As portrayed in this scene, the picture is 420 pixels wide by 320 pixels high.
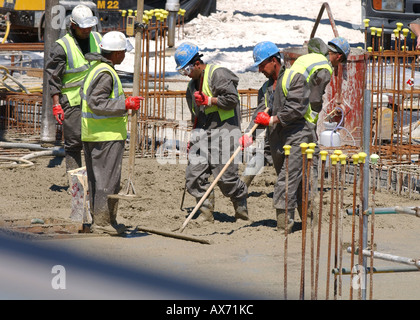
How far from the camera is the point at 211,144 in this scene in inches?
331

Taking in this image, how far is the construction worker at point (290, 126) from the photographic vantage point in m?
7.75

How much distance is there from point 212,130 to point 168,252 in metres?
1.61

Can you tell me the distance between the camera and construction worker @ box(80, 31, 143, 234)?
295 inches

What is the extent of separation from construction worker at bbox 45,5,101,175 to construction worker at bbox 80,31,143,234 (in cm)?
172

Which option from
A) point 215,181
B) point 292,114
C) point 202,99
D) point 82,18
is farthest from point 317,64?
point 82,18

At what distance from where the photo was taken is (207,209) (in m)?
8.48

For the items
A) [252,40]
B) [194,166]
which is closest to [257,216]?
[194,166]

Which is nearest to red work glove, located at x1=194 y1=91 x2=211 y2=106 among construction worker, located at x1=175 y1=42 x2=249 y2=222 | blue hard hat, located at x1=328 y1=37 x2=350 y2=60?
construction worker, located at x1=175 y1=42 x2=249 y2=222

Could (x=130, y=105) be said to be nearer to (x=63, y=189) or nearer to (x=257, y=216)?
(x=257, y=216)

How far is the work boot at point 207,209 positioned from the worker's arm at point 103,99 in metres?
1.43

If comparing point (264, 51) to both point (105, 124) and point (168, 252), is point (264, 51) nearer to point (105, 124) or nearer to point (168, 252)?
point (105, 124)

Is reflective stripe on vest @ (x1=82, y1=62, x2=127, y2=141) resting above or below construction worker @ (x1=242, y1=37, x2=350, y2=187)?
below

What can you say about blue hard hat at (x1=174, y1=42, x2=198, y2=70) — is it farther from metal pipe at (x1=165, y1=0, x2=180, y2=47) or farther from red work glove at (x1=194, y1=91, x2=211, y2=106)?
metal pipe at (x1=165, y1=0, x2=180, y2=47)

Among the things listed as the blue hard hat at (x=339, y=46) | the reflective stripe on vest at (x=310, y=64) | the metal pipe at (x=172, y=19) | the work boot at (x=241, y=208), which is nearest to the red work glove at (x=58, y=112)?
the work boot at (x=241, y=208)
